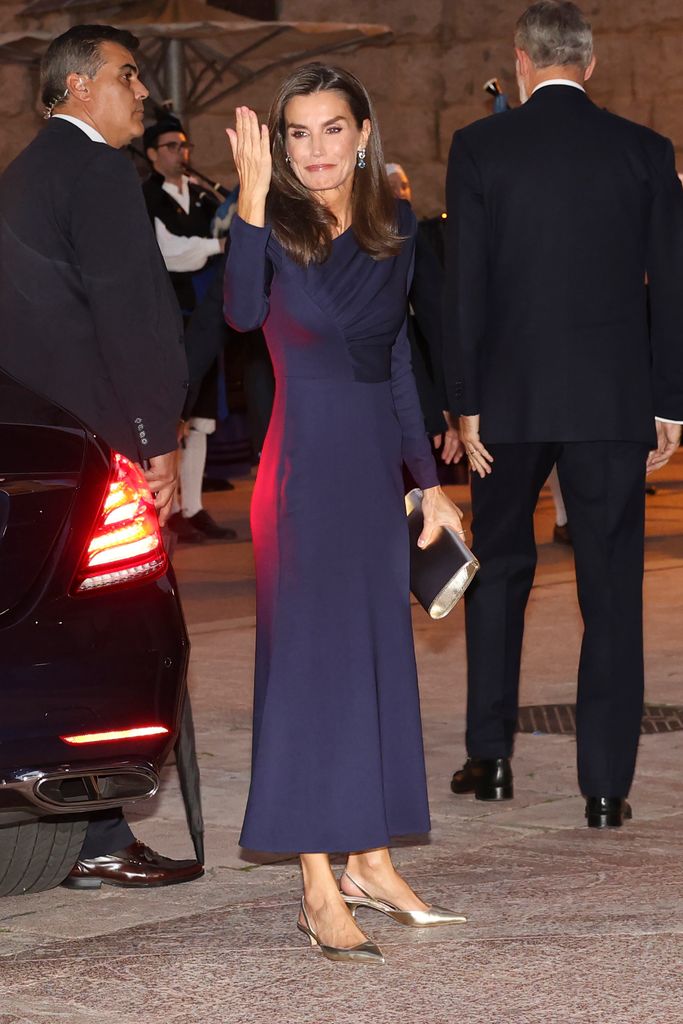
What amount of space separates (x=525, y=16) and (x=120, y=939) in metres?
2.86

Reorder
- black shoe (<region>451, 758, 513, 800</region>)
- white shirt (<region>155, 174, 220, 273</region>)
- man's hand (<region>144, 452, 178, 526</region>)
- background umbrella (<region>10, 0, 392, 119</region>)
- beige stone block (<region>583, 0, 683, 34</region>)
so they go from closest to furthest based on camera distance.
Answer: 1. man's hand (<region>144, 452, 178, 526</region>)
2. black shoe (<region>451, 758, 513, 800</region>)
3. white shirt (<region>155, 174, 220, 273</region>)
4. background umbrella (<region>10, 0, 392, 119</region>)
5. beige stone block (<region>583, 0, 683, 34</region>)

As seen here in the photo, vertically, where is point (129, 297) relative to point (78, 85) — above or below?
below

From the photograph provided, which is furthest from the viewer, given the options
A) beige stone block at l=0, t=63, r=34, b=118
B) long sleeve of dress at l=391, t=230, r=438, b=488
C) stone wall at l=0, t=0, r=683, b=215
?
stone wall at l=0, t=0, r=683, b=215

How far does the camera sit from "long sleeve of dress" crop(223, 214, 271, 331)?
4.47 m

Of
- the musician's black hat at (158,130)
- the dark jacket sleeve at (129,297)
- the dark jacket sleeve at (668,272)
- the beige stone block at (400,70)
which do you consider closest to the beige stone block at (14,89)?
the beige stone block at (400,70)

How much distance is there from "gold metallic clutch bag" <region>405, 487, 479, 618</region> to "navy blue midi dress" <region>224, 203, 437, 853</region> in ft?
0.23

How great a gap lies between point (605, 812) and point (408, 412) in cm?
144

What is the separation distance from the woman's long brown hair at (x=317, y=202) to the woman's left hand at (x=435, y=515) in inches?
23.6

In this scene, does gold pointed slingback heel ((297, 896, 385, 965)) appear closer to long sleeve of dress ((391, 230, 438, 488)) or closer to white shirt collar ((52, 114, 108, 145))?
long sleeve of dress ((391, 230, 438, 488))

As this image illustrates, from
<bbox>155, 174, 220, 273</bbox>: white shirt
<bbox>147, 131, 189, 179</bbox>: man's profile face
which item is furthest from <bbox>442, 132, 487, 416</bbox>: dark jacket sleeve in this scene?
<bbox>147, 131, 189, 179</bbox>: man's profile face

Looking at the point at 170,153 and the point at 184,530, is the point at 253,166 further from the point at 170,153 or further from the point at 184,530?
the point at 170,153

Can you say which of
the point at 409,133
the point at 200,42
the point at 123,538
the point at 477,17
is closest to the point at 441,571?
the point at 123,538

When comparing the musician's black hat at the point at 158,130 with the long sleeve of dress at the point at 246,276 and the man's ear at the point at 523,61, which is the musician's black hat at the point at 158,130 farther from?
the long sleeve of dress at the point at 246,276

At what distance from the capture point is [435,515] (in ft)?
16.1
